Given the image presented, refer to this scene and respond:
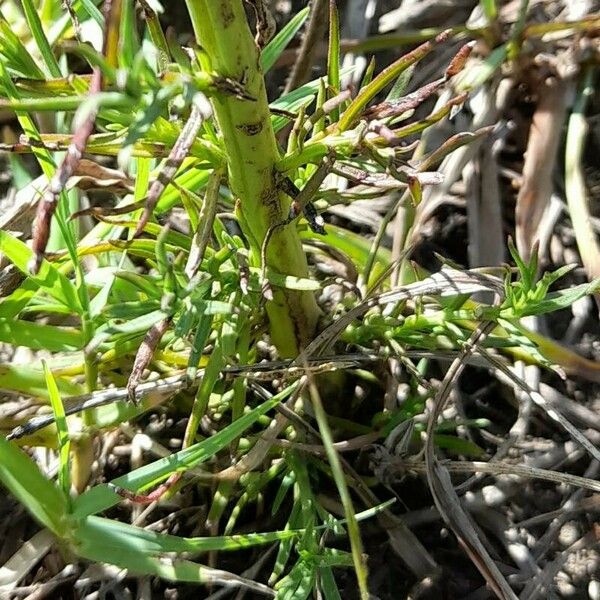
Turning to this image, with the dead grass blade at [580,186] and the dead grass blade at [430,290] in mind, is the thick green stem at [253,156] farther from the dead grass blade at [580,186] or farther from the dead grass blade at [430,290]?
the dead grass blade at [580,186]

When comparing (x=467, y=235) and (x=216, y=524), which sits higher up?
(x=467, y=235)

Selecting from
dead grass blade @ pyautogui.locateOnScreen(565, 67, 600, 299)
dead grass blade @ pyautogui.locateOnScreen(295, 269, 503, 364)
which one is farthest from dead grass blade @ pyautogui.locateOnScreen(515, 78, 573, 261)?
dead grass blade @ pyautogui.locateOnScreen(295, 269, 503, 364)

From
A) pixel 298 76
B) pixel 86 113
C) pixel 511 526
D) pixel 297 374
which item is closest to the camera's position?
pixel 86 113

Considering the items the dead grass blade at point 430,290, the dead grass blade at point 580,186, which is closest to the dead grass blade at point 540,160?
the dead grass blade at point 580,186

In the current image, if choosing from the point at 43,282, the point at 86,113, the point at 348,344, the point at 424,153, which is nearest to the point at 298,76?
the point at 424,153

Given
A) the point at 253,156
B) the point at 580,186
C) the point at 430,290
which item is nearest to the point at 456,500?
the point at 430,290

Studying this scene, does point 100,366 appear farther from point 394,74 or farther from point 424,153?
point 424,153

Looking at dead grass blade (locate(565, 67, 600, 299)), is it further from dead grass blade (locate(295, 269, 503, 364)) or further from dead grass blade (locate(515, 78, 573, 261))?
dead grass blade (locate(295, 269, 503, 364))

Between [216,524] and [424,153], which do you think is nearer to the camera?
[216,524]
